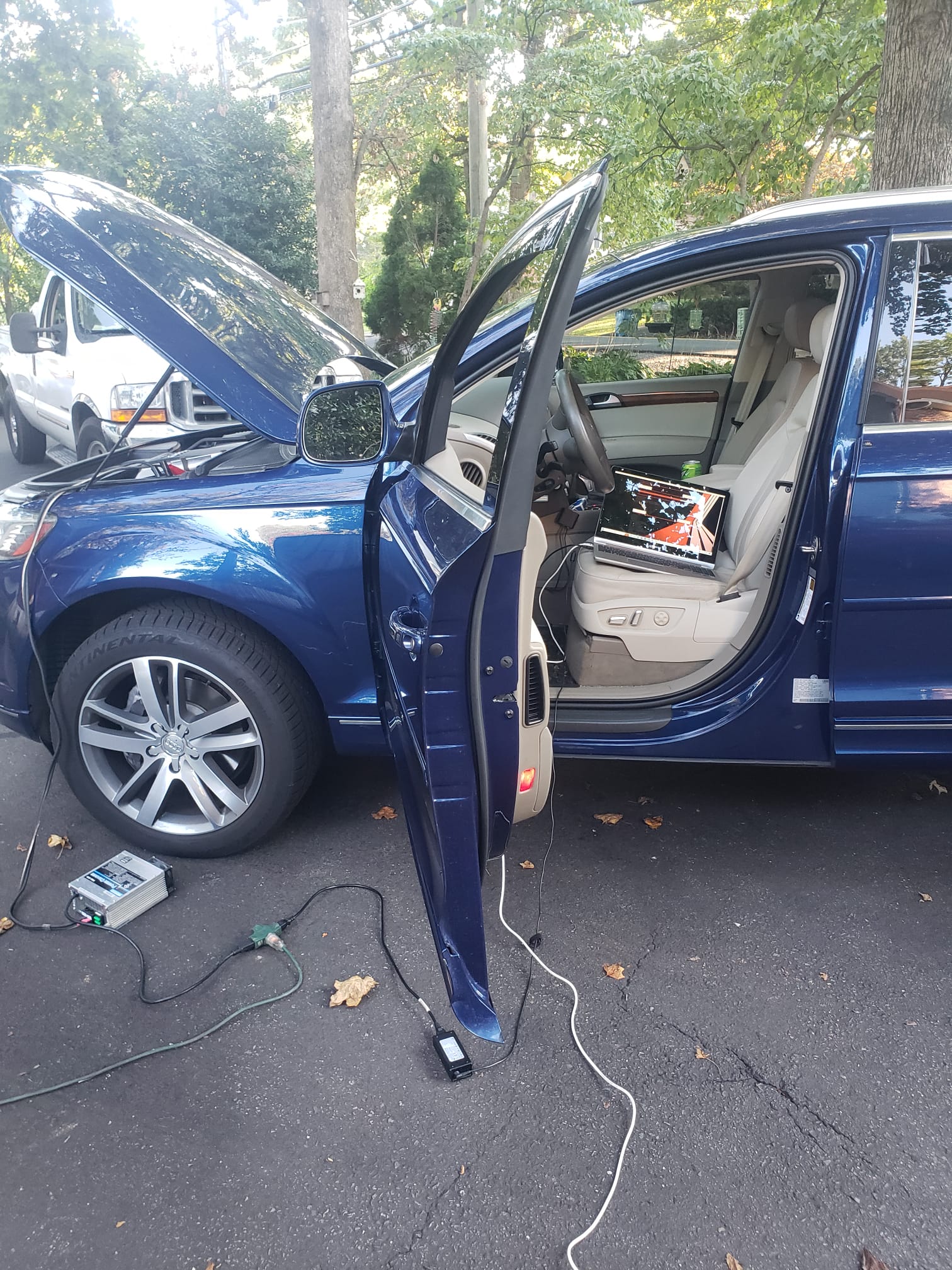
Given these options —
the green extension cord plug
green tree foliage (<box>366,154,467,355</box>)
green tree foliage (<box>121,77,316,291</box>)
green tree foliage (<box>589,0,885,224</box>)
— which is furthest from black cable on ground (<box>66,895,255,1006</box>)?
green tree foliage (<box>366,154,467,355</box>)

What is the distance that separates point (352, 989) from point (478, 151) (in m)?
11.2

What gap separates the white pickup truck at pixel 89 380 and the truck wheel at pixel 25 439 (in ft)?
2.82

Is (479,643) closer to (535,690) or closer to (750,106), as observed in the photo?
(535,690)

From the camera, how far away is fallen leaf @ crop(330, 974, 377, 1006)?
2303 mm

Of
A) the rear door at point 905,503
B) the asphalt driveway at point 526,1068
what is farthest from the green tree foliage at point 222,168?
the rear door at point 905,503

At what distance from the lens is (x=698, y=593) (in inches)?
113

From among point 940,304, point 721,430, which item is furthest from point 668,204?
point 940,304

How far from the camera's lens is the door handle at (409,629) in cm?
171

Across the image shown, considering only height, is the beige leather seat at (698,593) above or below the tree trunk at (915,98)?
below

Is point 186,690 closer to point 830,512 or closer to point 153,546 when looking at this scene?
point 153,546

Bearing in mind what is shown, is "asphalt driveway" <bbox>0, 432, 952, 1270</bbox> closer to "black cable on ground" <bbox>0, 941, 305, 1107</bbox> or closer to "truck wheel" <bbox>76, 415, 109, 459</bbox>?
"black cable on ground" <bbox>0, 941, 305, 1107</bbox>

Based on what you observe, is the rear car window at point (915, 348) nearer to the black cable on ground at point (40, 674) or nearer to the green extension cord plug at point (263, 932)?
the green extension cord plug at point (263, 932)

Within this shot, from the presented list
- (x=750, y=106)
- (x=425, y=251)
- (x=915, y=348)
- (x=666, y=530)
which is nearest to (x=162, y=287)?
(x=666, y=530)

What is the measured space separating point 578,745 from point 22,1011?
1685mm
